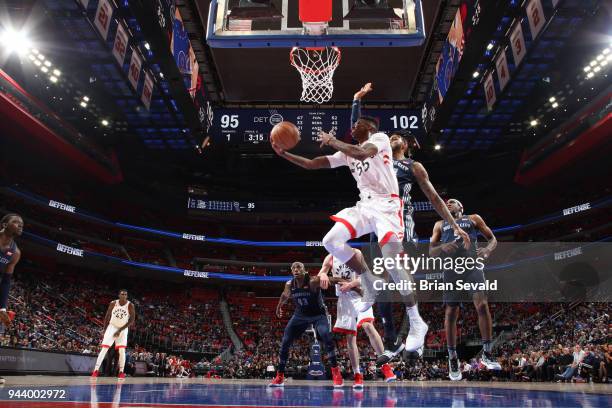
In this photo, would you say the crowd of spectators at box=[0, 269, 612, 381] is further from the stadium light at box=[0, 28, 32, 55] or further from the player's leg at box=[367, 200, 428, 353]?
the player's leg at box=[367, 200, 428, 353]

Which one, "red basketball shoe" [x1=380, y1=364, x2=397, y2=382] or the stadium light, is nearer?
"red basketball shoe" [x1=380, y1=364, x2=397, y2=382]

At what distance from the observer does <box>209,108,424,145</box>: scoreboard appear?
16859mm

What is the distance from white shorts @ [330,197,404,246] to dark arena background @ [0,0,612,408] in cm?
2

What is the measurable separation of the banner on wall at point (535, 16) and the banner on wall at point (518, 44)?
1.99 ft

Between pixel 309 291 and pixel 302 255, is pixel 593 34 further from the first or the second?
pixel 302 255

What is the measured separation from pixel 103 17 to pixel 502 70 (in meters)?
12.1

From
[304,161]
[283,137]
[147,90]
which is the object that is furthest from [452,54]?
[283,137]

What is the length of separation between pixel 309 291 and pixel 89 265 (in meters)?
24.6

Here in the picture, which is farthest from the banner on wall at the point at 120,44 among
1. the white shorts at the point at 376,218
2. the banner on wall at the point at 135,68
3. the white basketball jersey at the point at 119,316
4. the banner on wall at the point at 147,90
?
the white shorts at the point at 376,218

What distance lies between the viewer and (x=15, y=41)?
54.6ft

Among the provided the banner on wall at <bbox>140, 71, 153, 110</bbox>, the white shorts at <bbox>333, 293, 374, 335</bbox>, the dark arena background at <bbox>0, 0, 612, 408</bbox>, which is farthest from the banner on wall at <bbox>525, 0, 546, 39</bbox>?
the banner on wall at <bbox>140, 71, 153, 110</bbox>

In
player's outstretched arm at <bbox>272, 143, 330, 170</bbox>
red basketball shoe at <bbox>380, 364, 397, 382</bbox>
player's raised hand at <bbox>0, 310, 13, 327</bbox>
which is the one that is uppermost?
player's outstretched arm at <bbox>272, 143, 330, 170</bbox>

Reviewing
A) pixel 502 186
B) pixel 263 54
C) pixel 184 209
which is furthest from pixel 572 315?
pixel 184 209

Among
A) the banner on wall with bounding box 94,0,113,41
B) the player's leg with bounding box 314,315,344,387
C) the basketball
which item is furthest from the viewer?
the banner on wall with bounding box 94,0,113,41
